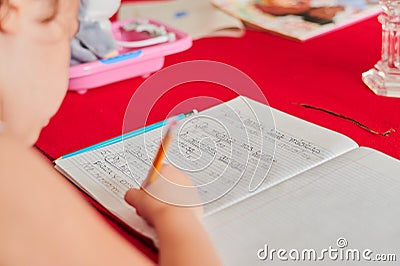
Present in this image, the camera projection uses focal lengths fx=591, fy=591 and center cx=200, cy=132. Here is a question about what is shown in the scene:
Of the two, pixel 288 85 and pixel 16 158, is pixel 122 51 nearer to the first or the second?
pixel 288 85

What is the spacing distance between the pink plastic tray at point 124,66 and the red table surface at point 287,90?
0.05 ft

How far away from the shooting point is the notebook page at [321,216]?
0.56 meters

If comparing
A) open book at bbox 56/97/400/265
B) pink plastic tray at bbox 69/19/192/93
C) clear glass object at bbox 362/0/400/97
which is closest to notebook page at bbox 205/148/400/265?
open book at bbox 56/97/400/265

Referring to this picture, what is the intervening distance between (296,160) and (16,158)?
0.37 m

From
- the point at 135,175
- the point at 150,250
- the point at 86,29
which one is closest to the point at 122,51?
the point at 86,29

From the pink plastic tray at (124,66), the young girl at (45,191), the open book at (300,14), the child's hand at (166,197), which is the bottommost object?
the pink plastic tray at (124,66)

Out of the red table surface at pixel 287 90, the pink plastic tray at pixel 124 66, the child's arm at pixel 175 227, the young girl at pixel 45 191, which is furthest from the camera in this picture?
the pink plastic tray at pixel 124 66

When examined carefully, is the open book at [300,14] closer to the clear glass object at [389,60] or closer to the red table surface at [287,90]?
the red table surface at [287,90]

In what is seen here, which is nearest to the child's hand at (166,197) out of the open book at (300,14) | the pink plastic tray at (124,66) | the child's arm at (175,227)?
the child's arm at (175,227)

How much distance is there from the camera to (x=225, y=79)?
926 mm

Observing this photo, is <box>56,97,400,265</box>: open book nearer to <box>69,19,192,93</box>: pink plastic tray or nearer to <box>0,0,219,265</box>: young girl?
<box>0,0,219,265</box>: young girl

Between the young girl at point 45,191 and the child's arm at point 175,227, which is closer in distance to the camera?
the young girl at point 45,191

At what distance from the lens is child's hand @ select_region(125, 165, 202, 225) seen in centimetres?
59

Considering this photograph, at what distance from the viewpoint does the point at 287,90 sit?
2.98 ft
